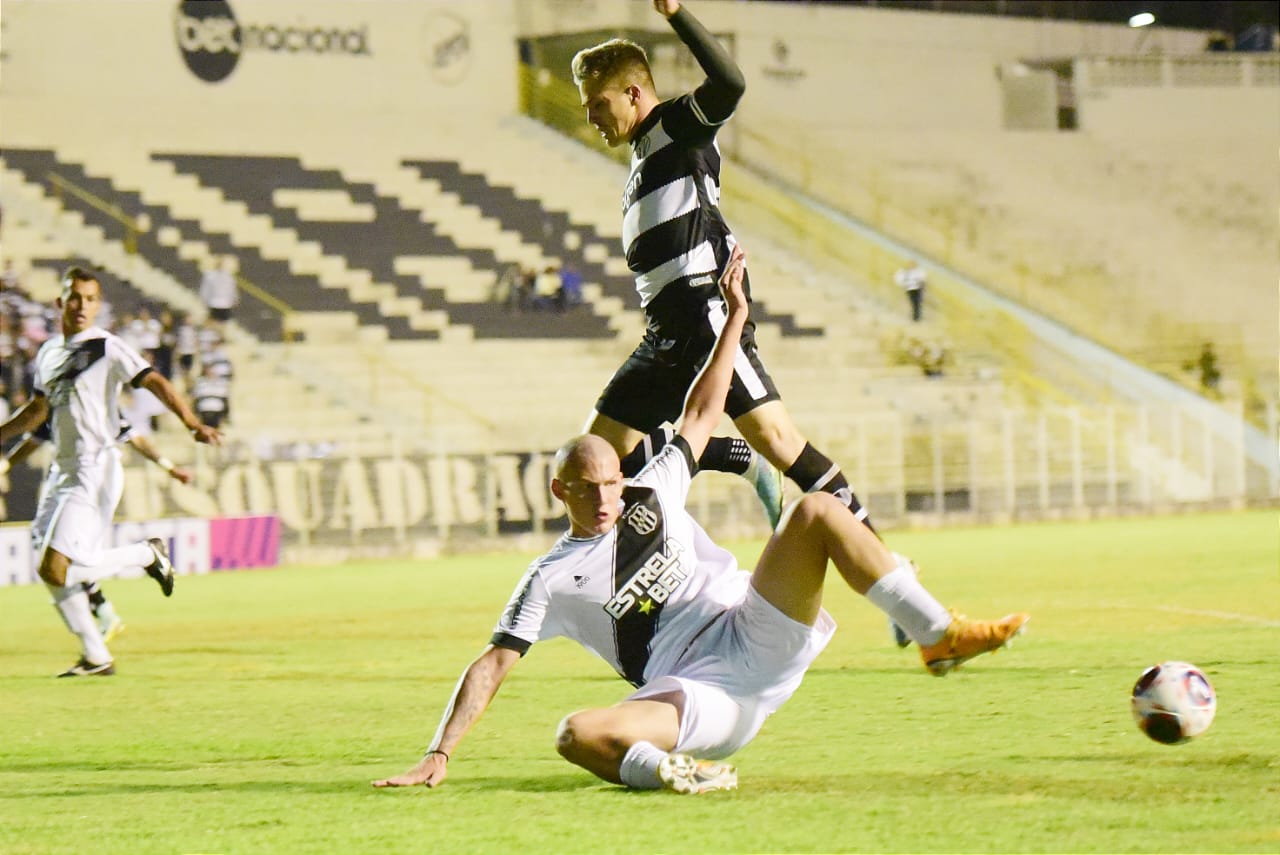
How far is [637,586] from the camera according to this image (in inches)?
232

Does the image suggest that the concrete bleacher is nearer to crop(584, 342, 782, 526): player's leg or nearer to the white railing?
the white railing

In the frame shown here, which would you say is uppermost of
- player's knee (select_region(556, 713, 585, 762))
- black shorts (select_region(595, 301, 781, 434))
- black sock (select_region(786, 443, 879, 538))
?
black shorts (select_region(595, 301, 781, 434))

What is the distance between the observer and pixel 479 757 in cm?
685

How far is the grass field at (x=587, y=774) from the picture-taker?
516 centimetres

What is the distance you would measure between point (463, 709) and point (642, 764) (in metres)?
0.58

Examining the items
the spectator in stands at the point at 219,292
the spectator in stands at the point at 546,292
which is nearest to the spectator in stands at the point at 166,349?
the spectator in stands at the point at 219,292

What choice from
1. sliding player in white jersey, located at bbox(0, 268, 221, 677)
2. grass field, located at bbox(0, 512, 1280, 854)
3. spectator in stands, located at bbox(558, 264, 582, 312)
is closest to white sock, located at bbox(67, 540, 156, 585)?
sliding player in white jersey, located at bbox(0, 268, 221, 677)

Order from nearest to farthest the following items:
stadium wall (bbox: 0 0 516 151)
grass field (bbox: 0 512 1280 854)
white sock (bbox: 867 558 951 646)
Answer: grass field (bbox: 0 512 1280 854) < white sock (bbox: 867 558 951 646) < stadium wall (bbox: 0 0 516 151)

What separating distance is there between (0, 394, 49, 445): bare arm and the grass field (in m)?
1.35

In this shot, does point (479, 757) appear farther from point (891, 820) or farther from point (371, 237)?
point (371, 237)

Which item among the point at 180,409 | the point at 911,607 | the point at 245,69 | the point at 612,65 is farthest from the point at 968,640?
the point at 245,69

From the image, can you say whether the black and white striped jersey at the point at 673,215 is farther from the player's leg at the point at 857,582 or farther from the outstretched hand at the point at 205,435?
the outstretched hand at the point at 205,435

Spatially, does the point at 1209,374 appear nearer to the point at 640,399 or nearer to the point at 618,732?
the point at 640,399

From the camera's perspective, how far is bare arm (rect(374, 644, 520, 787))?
5.83 m
